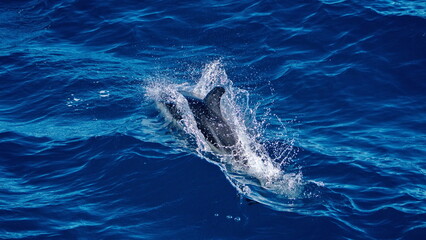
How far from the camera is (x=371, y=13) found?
19.0 metres

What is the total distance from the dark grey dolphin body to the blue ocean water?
0.35 m

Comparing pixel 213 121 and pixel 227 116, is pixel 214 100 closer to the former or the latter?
pixel 213 121

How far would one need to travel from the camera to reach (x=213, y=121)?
1366cm

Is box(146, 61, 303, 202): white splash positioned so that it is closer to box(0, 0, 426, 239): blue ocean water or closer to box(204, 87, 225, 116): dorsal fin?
box(0, 0, 426, 239): blue ocean water

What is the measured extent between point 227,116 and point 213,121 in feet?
3.62

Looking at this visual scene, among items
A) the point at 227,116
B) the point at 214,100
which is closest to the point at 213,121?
the point at 214,100

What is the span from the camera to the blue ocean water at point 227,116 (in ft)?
36.7

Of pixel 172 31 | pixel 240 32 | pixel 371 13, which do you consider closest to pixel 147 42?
pixel 172 31

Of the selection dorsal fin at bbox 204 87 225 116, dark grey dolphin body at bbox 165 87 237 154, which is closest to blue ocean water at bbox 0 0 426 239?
dark grey dolphin body at bbox 165 87 237 154

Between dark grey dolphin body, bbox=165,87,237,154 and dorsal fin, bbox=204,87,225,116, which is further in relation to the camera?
dorsal fin, bbox=204,87,225,116

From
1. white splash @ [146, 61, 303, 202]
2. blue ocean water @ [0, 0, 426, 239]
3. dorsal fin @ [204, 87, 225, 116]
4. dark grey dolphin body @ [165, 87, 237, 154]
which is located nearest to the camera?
blue ocean water @ [0, 0, 426, 239]

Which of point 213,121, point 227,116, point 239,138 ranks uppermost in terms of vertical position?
point 227,116

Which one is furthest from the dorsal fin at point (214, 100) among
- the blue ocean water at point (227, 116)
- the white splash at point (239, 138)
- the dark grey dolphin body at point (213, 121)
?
the blue ocean water at point (227, 116)

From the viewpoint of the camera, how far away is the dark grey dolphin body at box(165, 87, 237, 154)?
43.3 feet
